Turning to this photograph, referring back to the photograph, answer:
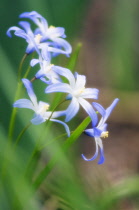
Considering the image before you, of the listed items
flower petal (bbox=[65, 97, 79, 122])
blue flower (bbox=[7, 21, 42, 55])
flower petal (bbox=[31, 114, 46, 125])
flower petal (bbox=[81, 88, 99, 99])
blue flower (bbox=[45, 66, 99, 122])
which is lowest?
flower petal (bbox=[31, 114, 46, 125])

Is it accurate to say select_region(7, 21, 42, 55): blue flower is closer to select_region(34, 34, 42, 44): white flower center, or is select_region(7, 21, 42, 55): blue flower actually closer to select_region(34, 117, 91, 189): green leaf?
select_region(34, 34, 42, 44): white flower center

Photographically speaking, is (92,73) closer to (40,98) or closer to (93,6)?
(93,6)

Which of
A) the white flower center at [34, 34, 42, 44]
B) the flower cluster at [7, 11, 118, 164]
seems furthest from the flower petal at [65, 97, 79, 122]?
the white flower center at [34, 34, 42, 44]

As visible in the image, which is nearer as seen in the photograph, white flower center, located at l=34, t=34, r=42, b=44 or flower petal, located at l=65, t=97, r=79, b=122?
flower petal, located at l=65, t=97, r=79, b=122

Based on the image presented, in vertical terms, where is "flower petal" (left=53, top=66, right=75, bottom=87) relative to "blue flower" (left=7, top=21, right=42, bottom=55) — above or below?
below

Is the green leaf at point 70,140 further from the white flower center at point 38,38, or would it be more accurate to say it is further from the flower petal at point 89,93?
the white flower center at point 38,38

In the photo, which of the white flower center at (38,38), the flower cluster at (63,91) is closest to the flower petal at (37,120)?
the flower cluster at (63,91)

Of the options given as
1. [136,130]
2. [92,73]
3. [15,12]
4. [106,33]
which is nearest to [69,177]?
[15,12]

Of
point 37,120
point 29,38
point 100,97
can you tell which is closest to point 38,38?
point 29,38
